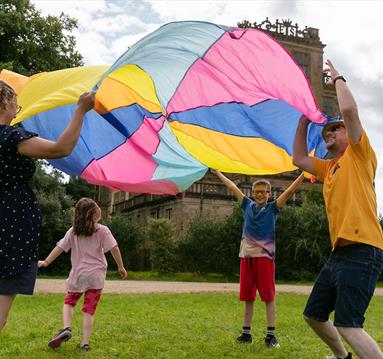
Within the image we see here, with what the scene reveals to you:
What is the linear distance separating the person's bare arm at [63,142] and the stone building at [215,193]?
67.7 feet

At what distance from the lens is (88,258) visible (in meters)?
5.61

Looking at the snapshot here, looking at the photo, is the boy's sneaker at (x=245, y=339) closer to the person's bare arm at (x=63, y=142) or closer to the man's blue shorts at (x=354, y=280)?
the man's blue shorts at (x=354, y=280)

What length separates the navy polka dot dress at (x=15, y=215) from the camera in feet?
10.6

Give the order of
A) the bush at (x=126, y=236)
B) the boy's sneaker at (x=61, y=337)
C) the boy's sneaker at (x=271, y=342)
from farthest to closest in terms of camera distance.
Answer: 1. the bush at (x=126, y=236)
2. the boy's sneaker at (x=271, y=342)
3. the boy's sneaker at (x=61, y=337)

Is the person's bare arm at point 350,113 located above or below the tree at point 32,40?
below

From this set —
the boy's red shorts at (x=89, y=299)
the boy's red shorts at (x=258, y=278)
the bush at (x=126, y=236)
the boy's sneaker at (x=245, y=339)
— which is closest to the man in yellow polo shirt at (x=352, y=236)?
the boy's red shorts at (x=258, y=278)

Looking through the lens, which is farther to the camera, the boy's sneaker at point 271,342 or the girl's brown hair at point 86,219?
the boy's sneaker at point 271,342

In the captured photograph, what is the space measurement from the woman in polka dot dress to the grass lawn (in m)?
2.09

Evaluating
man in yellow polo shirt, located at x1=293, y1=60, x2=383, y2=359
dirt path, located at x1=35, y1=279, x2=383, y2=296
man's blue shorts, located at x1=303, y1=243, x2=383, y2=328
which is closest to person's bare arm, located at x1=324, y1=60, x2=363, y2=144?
man in yellow polo shirt, located at x1=293, y1=60, x2=383, y2=359

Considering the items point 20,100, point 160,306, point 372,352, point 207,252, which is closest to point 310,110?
point 372,352

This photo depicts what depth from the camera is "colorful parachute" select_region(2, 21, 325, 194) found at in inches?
191

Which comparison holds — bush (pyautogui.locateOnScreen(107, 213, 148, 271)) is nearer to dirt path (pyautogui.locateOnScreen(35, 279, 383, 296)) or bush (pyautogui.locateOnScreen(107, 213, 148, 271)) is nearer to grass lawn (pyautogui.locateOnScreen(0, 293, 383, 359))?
dirt path (pyautogui.locateOnScreen(35, 279, 383, 296))

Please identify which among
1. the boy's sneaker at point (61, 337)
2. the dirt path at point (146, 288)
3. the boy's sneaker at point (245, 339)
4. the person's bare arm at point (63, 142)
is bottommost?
the dirt path at point (146, 288)

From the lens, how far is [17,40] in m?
21.3
